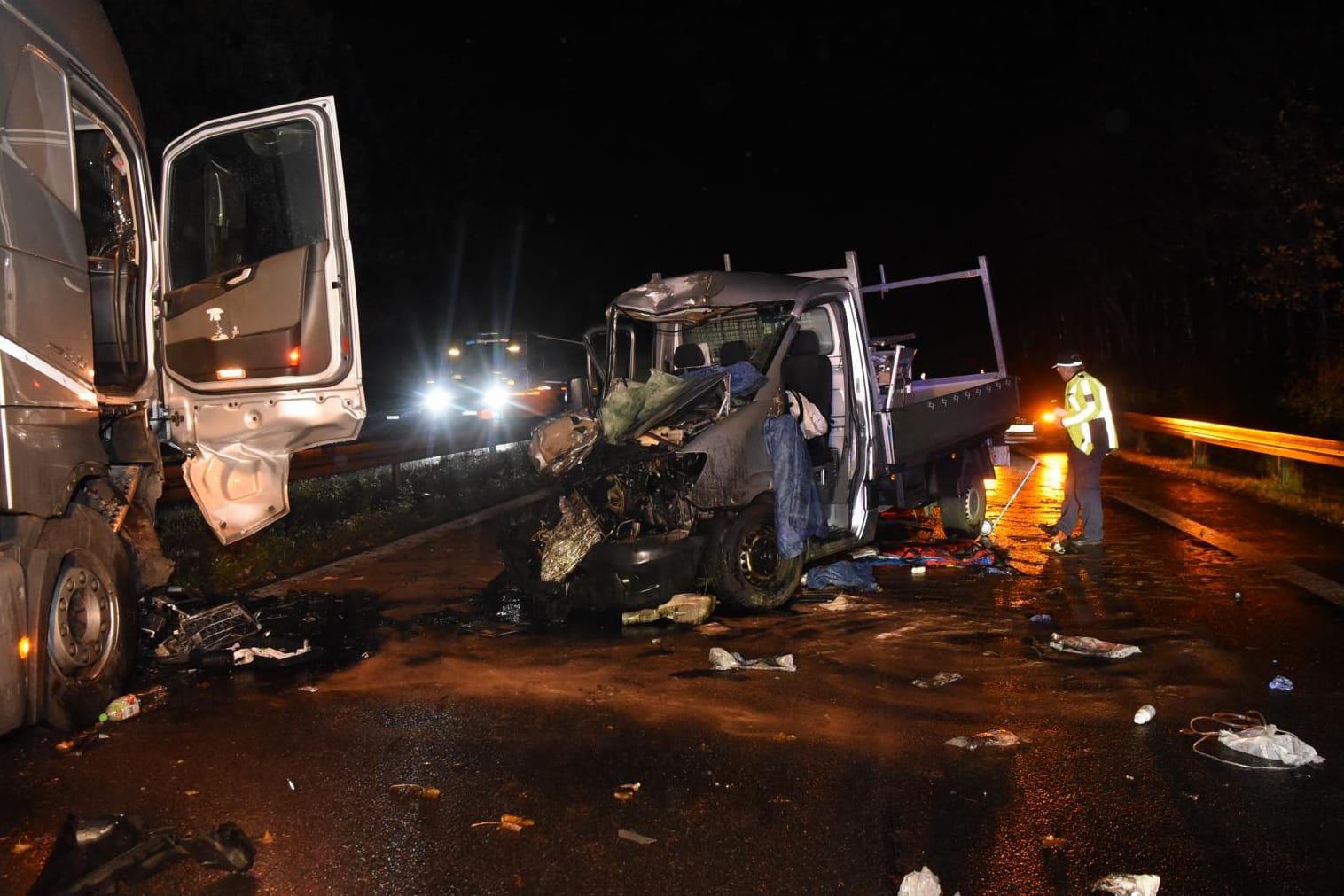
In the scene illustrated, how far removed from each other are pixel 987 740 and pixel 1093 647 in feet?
5.68

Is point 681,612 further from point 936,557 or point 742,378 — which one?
point 936,557

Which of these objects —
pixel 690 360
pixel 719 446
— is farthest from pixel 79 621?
pixel 690 360

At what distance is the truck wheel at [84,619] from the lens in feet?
15.3

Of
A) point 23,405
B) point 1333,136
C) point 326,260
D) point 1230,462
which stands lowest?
point 1230,462

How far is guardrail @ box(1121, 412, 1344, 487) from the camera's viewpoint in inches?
449

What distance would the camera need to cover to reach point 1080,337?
55281 millimetres

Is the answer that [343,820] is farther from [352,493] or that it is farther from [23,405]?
[352,493]

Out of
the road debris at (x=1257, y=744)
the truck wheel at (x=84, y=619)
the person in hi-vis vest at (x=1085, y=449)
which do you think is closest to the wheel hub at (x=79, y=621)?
the truck wheel at (x=84, y=619)

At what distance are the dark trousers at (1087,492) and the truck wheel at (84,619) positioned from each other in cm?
786

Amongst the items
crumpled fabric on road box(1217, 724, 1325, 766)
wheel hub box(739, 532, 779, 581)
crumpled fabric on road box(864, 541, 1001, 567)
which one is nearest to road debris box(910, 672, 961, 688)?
crumpled fabric on road box(1217, 724, 1325, 766)

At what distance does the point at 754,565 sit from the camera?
7.34 meters

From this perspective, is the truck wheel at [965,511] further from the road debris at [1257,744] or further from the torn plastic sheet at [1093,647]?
the road debris at [1257,744]

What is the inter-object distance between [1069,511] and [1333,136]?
16.0 m

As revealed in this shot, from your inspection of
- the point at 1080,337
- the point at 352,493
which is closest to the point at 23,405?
the point at 352,493
